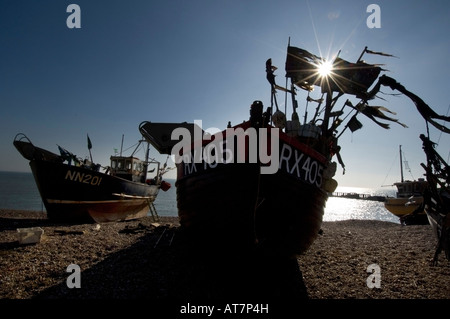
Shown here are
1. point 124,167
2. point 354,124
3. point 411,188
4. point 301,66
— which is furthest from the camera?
point 411,188

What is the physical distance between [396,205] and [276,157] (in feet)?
92.1

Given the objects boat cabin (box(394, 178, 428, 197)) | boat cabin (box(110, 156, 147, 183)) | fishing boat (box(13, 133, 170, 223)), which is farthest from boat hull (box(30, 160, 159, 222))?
boat cabin (box(394, 178, 428, 197))

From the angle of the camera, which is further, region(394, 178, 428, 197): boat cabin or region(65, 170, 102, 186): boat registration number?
region(394, 178, 428, 197): boat cabin

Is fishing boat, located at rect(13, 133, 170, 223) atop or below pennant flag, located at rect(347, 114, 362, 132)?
below

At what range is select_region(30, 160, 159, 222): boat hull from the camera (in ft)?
40.7

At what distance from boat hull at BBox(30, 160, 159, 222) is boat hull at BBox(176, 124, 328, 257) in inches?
398

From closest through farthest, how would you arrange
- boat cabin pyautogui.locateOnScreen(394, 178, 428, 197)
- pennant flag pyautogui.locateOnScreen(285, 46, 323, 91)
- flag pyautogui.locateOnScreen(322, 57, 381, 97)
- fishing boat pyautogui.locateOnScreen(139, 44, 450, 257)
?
fishing boat pyautogui.locateOnScreen(139, 44, 450, 257)
flag pyautogui.locateOnScreen(322, 57, 381, 97)
pennant flag pyautogui.locateOnScreen(285, 46, 323, 91)
boat cabin pyautogui.locateOnScreen(394, 178, 428, 197)

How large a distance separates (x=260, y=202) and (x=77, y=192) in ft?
39.7

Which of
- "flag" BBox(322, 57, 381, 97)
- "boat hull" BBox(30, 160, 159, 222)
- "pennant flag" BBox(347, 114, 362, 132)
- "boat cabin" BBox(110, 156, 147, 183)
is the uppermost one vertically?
"flag" BBox(322, 57, 381, 97)

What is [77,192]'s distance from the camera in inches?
506

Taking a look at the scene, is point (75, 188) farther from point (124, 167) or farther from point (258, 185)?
point (258, 185)

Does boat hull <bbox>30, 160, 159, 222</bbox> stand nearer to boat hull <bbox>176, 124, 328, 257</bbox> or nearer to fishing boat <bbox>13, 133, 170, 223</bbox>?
fishing boat <bbox>13, 133, 170, 223</bbox>

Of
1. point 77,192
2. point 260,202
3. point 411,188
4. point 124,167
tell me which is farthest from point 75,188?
point 411,188

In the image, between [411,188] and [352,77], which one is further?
[411,188]
